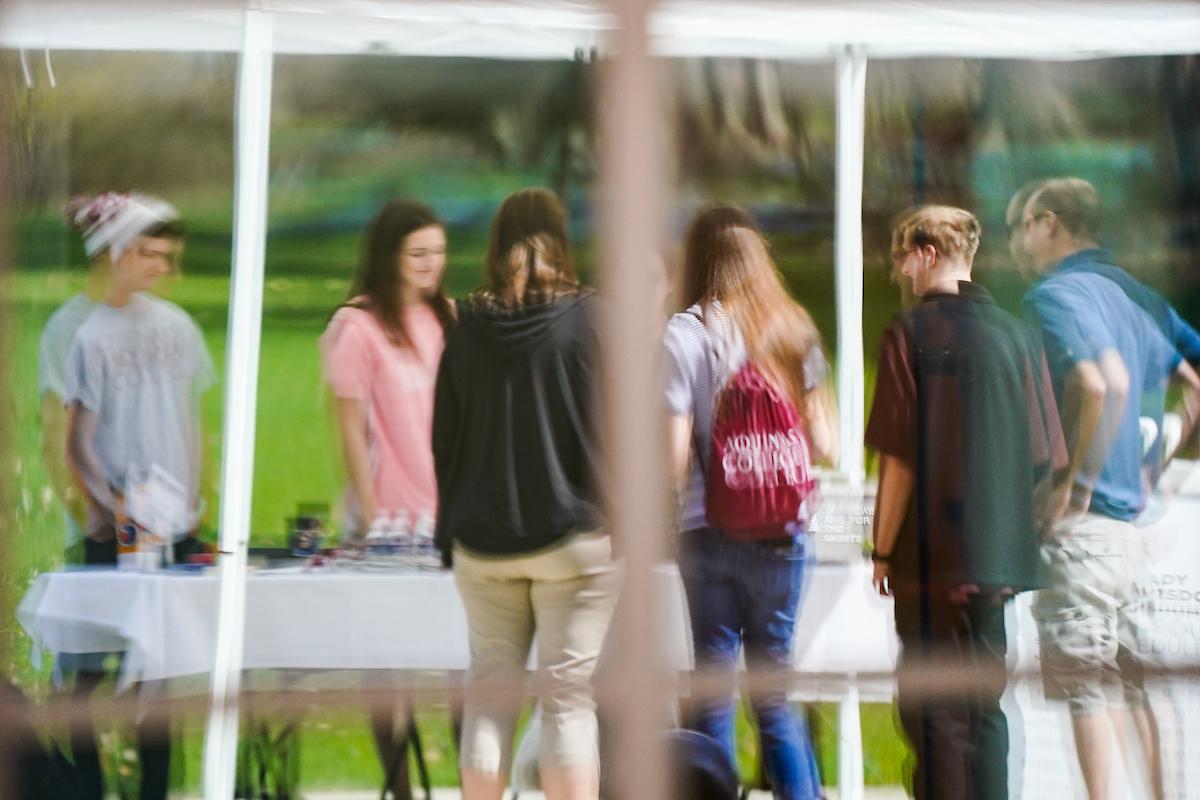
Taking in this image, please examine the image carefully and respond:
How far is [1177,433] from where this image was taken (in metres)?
2.01

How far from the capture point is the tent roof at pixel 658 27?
1.88m

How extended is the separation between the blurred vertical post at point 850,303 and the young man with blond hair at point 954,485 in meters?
0.03

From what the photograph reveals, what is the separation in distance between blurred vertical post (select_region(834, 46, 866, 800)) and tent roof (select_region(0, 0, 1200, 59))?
0.06 metres

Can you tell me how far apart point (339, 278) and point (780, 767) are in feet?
2.91

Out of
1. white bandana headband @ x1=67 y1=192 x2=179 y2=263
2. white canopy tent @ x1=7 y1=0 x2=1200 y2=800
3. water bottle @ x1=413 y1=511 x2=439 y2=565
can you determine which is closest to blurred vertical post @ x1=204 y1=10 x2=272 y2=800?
white canopy tent @ x1=7 y1=0 x2=1200 y2=800

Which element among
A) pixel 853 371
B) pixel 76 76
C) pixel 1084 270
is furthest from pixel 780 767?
pixel 76 76

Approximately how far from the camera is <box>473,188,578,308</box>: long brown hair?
1.90 m

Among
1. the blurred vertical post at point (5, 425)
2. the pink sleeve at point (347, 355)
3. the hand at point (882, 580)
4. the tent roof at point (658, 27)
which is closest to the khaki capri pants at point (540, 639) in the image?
the pink sleeve at point (347, 355)

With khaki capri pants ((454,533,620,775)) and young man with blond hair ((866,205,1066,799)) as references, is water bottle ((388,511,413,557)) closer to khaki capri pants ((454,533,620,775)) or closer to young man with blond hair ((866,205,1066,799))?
khaki capri pants ((454,533,620,775))

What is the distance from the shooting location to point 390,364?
191 centimetres

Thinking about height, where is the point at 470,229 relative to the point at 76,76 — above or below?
below

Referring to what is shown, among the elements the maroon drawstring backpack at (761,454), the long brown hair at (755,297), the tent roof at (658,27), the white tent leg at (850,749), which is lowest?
the white tent leg at (850,749)

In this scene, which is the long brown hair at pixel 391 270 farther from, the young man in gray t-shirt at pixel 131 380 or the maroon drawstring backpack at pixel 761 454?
the maroon drawstring backpack at pixel 761 454

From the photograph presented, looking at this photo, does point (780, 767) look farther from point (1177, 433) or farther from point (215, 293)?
point (215, 293)
